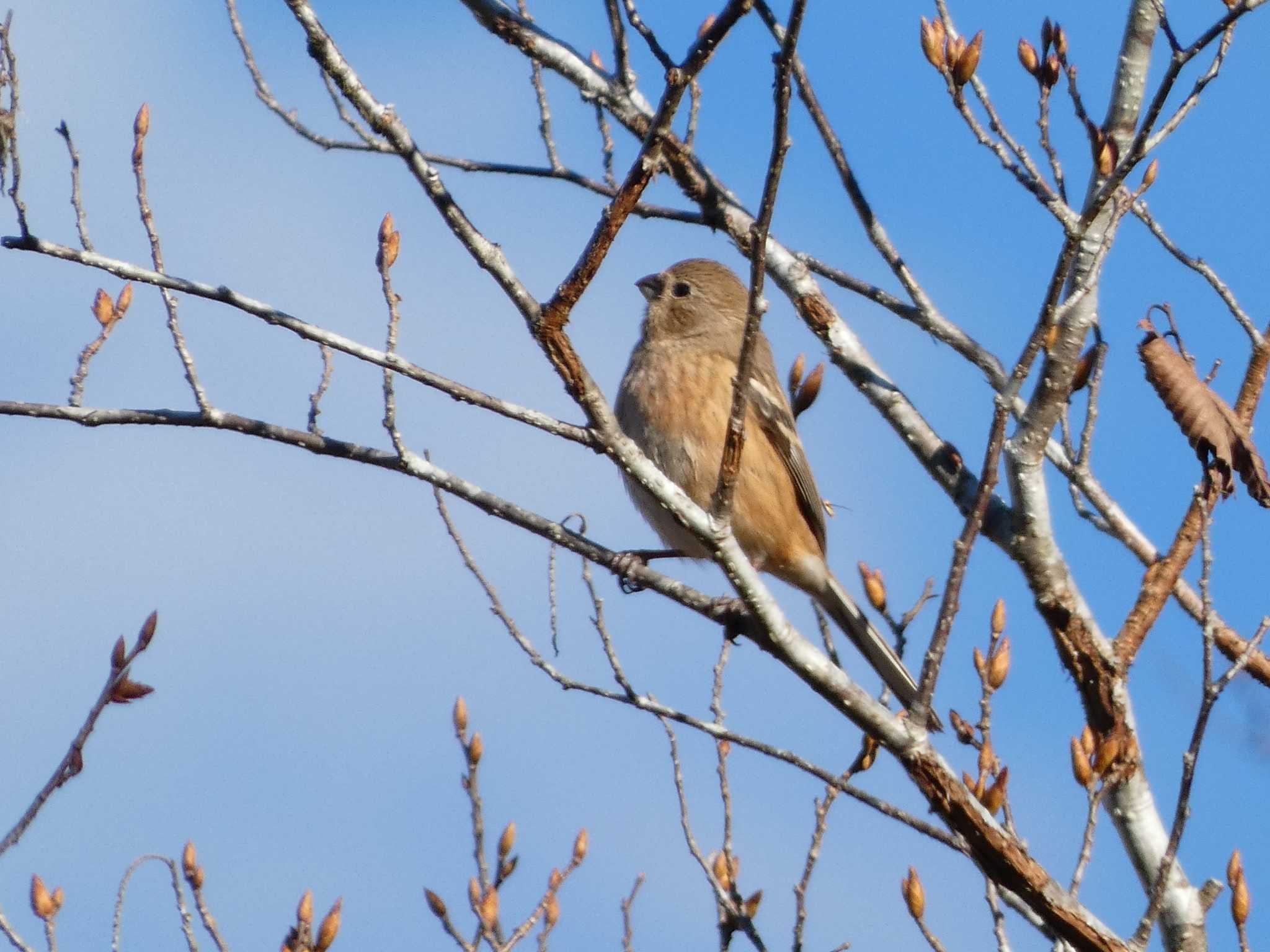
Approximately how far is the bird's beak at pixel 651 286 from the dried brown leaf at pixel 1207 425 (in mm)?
3408

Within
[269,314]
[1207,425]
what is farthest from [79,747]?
[1207,425]

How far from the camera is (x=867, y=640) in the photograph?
6.57 metres

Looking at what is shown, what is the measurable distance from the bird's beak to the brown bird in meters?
0.12

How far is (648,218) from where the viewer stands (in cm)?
625

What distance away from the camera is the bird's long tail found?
6.41 metres

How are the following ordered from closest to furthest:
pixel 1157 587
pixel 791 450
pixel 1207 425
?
pixel 1207 425 → pixel 1157 587 → pixel 791 450

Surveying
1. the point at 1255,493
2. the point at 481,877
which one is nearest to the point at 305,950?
the point at 481,877

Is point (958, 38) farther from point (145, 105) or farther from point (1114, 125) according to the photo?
point (145, 105)

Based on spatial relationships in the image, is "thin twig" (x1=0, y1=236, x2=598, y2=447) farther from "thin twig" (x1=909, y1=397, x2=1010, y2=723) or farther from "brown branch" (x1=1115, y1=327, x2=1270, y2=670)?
"brown branch" (x1=1115, y1=327, x2=1270, y2=670)

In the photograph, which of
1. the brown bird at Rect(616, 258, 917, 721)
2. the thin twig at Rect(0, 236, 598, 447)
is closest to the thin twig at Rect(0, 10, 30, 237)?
the thin twig at Rect(0, 236, 598, 447)

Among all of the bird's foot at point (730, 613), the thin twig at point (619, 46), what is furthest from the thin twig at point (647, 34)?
the bird's foot at point (730, 613)

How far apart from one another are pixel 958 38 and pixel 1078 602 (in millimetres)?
2041

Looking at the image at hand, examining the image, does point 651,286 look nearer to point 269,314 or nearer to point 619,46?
point 619,46

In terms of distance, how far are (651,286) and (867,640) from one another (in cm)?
223
